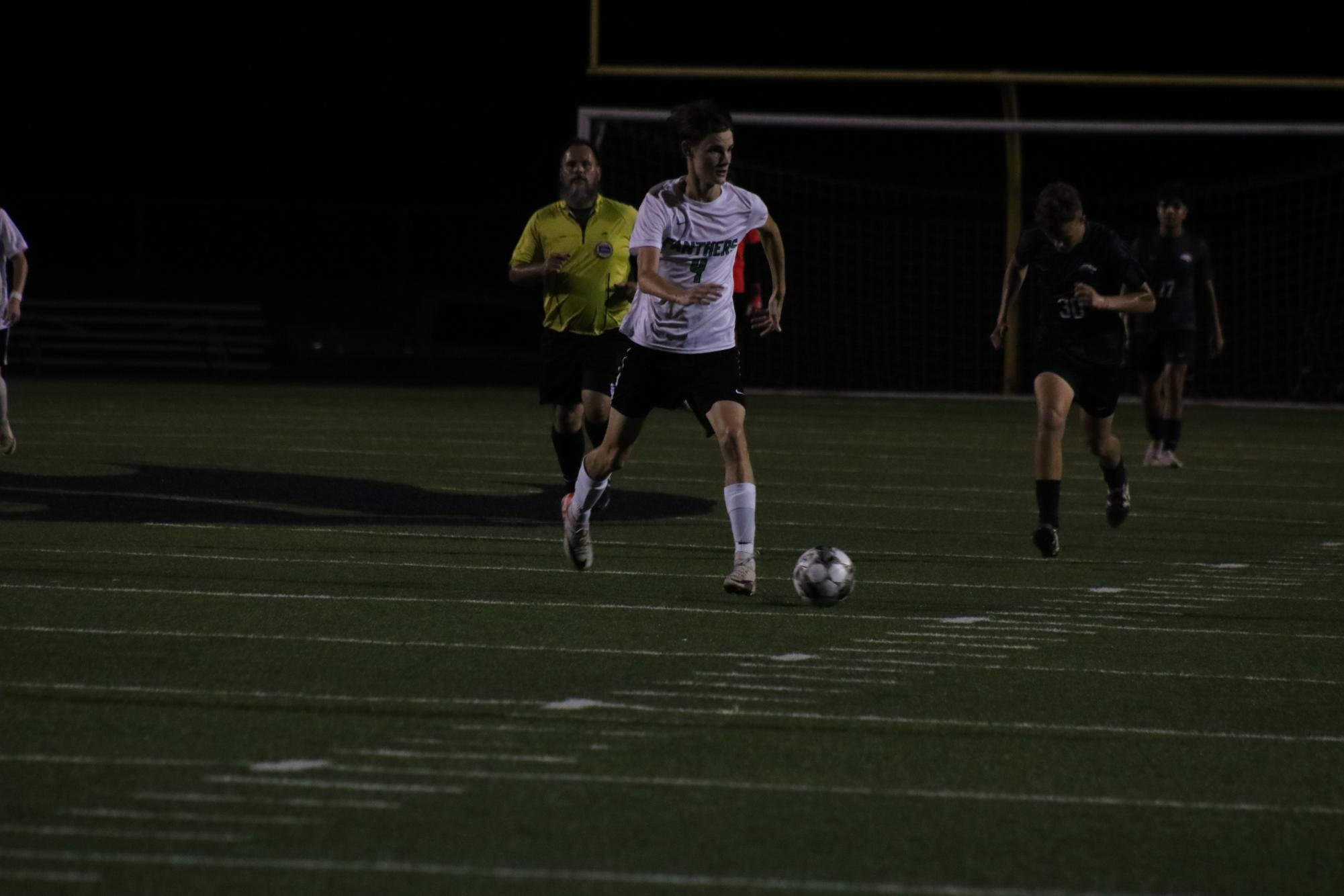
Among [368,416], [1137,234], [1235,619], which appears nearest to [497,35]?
[368,416]

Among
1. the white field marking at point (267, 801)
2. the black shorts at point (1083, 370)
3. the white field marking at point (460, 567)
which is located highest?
the black shorts at point (1083, 370)

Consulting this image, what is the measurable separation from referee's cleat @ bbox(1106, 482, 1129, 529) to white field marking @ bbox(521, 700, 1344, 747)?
5.63 m

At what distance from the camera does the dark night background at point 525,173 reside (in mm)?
28219

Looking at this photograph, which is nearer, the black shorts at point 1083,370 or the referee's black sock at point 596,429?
the black shorts at point 1083,370

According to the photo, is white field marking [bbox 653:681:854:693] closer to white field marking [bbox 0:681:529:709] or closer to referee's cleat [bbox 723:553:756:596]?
white field marking [bbox 0:681:529:709]

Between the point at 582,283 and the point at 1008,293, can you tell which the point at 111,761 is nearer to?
the point at 582,283

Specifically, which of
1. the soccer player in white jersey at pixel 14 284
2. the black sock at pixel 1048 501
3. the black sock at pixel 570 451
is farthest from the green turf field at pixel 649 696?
the soccer player in white jersey at pixel 14 284

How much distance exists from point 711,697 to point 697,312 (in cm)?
266

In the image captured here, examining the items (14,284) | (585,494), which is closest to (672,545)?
(585,494)

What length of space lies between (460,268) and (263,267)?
296cm

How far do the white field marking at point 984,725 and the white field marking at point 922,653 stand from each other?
1.16 meters

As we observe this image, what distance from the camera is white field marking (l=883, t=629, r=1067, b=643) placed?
8234 millimetres

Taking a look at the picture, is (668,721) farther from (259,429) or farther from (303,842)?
(259,429)

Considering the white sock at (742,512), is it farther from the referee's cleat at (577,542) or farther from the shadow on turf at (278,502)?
the shadow on turf at (278,502)
